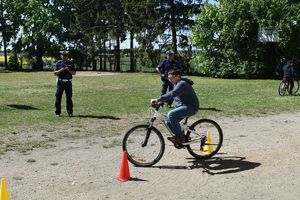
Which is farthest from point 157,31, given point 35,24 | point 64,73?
point 64,73

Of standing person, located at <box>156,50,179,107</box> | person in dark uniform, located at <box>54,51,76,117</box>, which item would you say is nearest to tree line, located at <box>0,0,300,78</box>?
standing person, located at <box>156,50,179,107</box>

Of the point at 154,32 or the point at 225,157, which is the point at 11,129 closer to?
the point at 225,157

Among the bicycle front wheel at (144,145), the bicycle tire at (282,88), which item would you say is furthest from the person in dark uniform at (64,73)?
the bicycle tire at (282,88)

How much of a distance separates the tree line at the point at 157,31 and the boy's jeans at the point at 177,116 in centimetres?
2642

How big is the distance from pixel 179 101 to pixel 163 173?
1.39m

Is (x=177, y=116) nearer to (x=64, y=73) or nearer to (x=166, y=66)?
(x=64, y=73)

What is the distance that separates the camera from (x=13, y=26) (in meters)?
59.1

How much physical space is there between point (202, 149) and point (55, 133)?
4.14 m

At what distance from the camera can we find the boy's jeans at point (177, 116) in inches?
314

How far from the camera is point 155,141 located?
788 centimetres

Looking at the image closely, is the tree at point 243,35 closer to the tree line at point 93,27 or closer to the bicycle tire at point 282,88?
the tree line at point 93,27

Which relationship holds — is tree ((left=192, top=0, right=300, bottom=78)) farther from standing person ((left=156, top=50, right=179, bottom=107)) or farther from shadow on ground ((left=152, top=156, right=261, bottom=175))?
shadow on ground ((left=152, top=156, right=261, bottom=175))

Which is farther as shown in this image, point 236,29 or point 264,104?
point 236,29

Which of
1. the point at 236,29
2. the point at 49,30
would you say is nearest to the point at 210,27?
the point at 236,29
